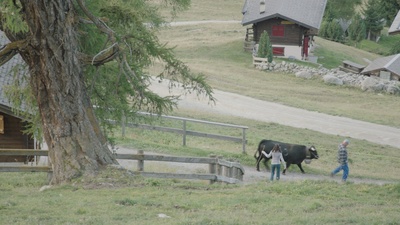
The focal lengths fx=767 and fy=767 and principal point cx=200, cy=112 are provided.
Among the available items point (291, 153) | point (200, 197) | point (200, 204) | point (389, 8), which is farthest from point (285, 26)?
point (200, 204)

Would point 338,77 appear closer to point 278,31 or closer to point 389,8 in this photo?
point 278,31

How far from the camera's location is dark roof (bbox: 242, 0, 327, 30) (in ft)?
226

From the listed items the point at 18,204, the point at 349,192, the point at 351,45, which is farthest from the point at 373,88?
the point at 18,204

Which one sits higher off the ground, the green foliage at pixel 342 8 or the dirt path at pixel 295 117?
the green foliage at pixel 342 8

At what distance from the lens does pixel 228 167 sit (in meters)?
20.8

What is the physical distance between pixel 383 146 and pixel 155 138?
12117 mm

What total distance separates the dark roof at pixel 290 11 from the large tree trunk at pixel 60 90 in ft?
170

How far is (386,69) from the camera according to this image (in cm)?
6238

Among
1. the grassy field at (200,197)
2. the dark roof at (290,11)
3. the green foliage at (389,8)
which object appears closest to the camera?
the grassy field at (200,197)

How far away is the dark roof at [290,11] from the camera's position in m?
68.8

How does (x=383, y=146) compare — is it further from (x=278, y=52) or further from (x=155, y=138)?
(x=278, y=52)

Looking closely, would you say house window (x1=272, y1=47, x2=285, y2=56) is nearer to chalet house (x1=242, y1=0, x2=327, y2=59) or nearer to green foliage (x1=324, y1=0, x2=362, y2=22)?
chalet house (x1=242, y1=0, x2=327, y2=59)

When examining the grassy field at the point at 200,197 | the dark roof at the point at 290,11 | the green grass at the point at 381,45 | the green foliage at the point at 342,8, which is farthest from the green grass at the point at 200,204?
the green foliage at the point at 342,8

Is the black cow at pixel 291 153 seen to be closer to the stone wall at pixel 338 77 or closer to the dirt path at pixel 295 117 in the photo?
the dirt path at pixel 295 117
